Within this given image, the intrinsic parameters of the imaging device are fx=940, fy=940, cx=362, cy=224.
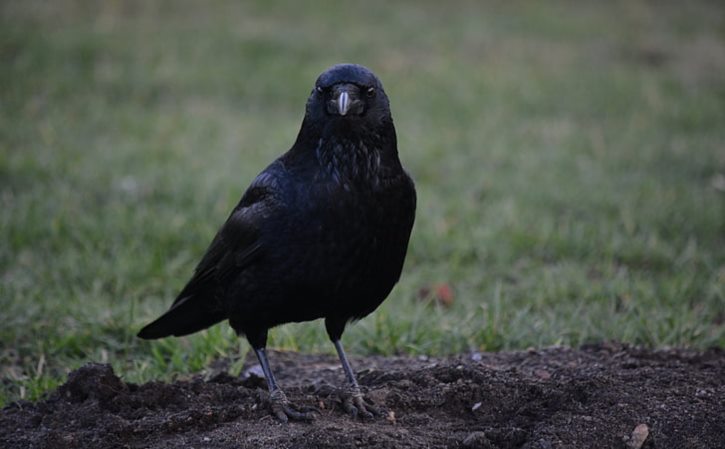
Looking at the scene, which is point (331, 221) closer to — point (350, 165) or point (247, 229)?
point (350, 165)

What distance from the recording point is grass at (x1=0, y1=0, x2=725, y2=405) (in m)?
5.00

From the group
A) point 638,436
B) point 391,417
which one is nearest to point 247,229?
point 391,417

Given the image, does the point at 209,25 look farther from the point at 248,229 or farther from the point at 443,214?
the point at 248,229

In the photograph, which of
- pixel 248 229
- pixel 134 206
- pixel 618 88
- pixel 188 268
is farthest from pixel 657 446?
pixel 618 88

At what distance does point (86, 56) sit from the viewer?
1059cm

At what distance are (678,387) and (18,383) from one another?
9.47 ft

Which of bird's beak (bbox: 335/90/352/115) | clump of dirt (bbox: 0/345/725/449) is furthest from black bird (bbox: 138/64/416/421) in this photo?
clump of dirt (bbox: 0/345/725/449)

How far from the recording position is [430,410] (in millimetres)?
3594

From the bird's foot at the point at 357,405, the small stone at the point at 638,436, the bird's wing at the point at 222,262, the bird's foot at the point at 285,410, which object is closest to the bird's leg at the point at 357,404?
the bird's foot at the point at 357,405

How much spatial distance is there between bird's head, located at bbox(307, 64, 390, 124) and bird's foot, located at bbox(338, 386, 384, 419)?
1050 millimetres

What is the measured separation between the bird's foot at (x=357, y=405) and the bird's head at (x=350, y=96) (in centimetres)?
105

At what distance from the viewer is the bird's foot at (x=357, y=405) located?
3539 millimetres

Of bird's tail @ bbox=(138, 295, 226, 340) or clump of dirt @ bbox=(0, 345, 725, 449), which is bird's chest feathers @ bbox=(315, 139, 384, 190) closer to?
clump of dirt @ bbox=(0, 345, 725, 449)

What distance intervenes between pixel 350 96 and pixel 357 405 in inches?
46.0
